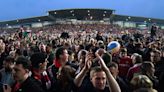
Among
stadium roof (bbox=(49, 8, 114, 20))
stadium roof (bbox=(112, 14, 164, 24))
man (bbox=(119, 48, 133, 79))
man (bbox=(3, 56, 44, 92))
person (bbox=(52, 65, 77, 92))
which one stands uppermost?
man (bbox=(3, 56, 44, 92))

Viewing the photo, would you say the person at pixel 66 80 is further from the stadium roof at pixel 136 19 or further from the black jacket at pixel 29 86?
the stadium roof at pixel 136 19

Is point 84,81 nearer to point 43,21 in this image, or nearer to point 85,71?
point 85,71

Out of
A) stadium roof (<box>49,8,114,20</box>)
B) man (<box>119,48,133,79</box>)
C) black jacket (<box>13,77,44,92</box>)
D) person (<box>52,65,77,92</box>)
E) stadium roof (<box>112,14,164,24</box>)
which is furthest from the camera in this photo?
stadium roof (<box>112,14,164,24</box>)

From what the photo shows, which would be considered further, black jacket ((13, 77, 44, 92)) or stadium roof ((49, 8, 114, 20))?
stadium roof ((49, 8, 114, 20))

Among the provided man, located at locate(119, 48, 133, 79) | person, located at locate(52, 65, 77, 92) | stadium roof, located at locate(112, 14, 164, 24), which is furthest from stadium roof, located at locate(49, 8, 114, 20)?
person, located at locate(52, 65, 77, 92)

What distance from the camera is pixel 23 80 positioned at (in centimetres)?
661

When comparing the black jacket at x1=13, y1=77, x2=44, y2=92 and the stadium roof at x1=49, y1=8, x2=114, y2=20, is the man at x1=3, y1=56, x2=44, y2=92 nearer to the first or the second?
the black jacket at x1=13, y1=77, x2=44, y2=92

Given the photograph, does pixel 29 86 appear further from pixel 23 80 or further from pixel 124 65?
pixel 124 65

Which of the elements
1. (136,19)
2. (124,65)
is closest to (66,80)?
(124,65)

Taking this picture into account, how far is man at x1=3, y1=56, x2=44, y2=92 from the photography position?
6.54m

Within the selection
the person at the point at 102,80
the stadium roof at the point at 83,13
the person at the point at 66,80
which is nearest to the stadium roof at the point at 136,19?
the stadium roof at the point at 83,13

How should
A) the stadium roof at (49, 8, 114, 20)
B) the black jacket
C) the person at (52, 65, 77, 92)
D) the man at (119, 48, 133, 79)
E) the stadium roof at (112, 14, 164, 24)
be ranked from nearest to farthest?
the black jacket, the person at (52, 65, 77, 92), the man at (119, 48, 133, 79), the stadium roof at (49, 8, 114, 20), the stadium roof at (112, 14, 164, 24)

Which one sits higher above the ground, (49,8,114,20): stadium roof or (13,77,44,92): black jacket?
(13,77,44,92): black jacket

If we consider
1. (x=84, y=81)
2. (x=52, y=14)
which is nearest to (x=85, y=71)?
(x=84, y=81)
